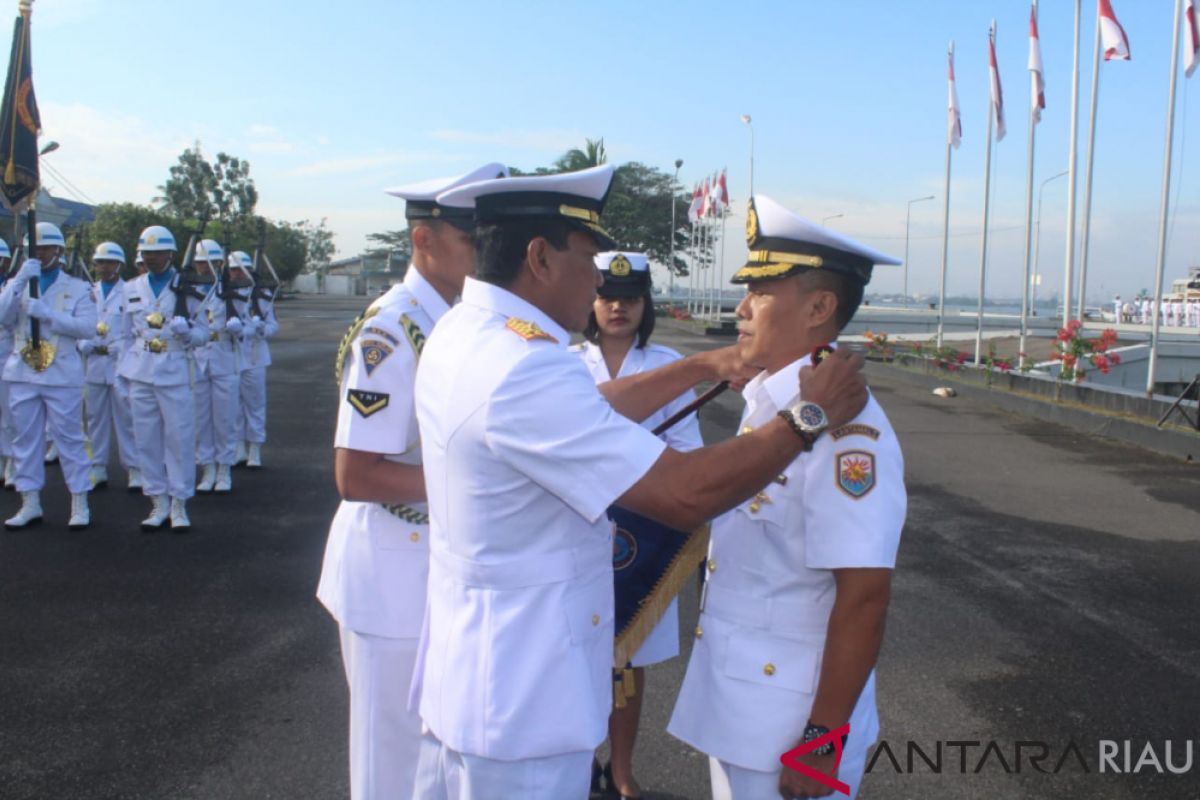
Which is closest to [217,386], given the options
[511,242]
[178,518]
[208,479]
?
[208,479]

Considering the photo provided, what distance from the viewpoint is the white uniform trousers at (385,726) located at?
2.37 metres

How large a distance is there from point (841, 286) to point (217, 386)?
803 centimetres

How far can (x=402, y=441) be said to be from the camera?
2.36 meters

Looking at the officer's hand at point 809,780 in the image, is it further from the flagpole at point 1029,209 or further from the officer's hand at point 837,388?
the flagpole at point 1029,209

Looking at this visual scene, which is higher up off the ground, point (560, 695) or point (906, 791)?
point (560, 695)

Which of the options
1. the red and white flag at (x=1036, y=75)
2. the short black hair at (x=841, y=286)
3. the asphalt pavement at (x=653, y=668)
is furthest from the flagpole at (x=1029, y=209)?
the short black hair at (x=841, y=286)

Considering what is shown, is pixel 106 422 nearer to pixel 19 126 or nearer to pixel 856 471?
pixel 19 126

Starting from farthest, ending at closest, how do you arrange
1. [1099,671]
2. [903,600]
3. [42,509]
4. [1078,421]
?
[1078,421]
[42,509]
[903,600]
[1099,671]

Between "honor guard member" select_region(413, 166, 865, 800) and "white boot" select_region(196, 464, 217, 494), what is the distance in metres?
7.22

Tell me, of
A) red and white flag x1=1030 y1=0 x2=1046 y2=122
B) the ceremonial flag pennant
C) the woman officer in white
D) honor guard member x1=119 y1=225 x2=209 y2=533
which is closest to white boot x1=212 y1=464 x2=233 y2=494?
honor guard member x1=119 y1=225 x2=209 y2=533

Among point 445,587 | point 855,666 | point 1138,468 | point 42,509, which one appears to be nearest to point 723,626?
point 855,666

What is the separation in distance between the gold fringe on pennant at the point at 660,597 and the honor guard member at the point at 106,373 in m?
7.03

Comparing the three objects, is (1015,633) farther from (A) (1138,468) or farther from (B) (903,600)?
(A) (1138,468)

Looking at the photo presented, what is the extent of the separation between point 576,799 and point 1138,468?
9.89 metres
